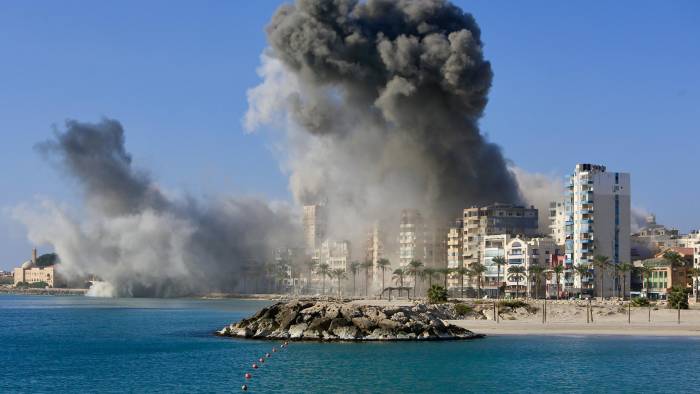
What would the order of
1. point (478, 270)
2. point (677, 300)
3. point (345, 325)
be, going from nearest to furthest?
point (345, 325) → point (677, 300) → point (478, 270)

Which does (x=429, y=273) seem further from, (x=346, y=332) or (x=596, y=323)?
(x=346, y=332)

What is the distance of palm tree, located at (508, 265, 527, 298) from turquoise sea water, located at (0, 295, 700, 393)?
7882cm

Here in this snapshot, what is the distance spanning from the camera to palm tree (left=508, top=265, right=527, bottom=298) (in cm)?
17525

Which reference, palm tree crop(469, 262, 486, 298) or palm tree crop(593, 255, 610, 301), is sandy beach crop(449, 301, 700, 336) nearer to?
palm tree crop(593, 255, 610, 301)

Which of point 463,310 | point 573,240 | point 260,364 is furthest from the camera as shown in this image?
point 573,240

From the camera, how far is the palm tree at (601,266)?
16819 centimetres

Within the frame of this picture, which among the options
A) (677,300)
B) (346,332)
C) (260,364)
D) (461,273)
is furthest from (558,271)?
(260,364)

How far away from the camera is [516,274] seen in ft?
595

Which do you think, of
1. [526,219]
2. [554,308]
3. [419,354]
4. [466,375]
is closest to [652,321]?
[554,308]

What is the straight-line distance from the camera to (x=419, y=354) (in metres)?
77.9

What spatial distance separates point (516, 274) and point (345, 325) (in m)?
97.4

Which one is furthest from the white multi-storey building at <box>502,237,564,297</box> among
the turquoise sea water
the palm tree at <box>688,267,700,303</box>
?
the turquoise sea water

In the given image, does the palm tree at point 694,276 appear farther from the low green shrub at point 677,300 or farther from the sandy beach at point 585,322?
the sandy beach at point 585,322

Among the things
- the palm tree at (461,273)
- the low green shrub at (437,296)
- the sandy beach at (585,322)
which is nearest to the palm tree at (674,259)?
the palm tree at (461,273)
